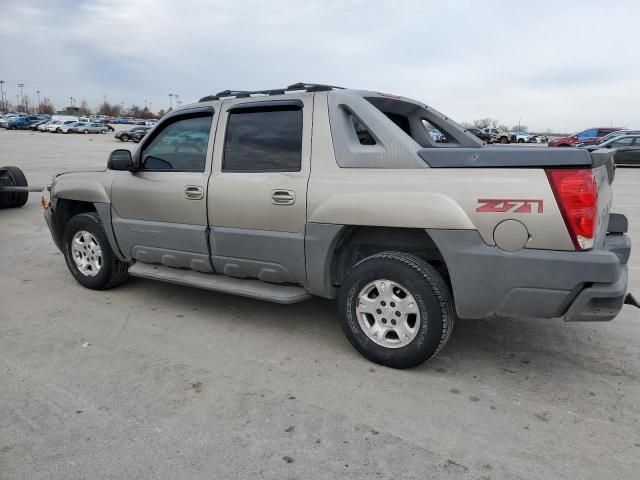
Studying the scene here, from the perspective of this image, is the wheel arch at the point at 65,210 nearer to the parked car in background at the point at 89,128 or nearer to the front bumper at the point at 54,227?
the front bumper at the point at 54,227

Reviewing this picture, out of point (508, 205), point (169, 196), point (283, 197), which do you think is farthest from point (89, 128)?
point (508, 205)

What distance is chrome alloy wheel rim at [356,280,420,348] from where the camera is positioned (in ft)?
11.1

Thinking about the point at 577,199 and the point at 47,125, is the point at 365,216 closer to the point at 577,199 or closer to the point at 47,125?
the point at 577,199

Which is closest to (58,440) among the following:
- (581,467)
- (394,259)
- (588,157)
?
(394,259)

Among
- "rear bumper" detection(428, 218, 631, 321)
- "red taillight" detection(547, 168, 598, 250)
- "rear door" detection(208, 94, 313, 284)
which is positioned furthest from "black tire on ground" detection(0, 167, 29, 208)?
"red taillight" detection(547, 168, 598, 250)

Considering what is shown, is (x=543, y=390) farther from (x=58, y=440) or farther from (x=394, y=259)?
(x=58, y=440)

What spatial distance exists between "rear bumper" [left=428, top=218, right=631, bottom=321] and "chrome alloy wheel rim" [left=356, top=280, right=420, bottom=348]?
32cm

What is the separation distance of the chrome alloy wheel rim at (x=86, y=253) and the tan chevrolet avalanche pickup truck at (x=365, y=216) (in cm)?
13

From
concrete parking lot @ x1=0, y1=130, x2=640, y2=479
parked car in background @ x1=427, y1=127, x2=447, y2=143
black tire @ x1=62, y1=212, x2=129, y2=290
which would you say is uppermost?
parked car in background @ x1=427, y1=127, x2=447, y2=143

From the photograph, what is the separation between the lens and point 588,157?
2852 mm

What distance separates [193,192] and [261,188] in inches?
26.7

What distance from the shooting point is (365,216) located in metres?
3.41

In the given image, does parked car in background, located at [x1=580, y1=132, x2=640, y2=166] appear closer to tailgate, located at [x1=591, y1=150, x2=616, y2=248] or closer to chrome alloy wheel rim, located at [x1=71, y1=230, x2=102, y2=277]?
tailgate, located at [x1=591, y1=150, x2=616, y2=248]

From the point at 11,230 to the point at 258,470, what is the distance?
290 inches
